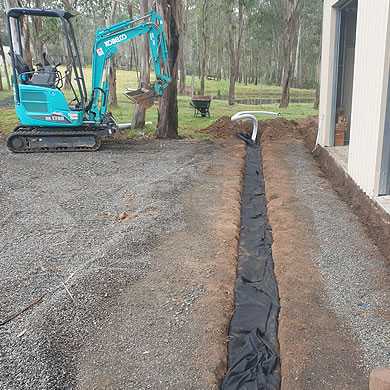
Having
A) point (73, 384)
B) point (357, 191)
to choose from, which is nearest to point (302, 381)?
point (73, 384)

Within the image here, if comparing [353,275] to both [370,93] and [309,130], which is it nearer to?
[370,93]

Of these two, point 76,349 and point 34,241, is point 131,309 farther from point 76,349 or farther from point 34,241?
point 34,241

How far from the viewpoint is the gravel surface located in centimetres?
359

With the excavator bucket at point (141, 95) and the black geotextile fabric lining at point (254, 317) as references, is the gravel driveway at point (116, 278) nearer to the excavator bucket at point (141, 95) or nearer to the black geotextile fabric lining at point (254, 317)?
the black geotextile fabric lining at point (254, 317)

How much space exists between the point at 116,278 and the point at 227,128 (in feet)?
31.5

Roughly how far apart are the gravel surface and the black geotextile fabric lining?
0.58 m

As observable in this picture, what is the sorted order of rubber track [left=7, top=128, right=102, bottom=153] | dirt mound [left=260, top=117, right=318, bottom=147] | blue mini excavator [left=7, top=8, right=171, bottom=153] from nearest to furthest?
blue mini excavator [left=7, top=8, right=171, bottom=153], rubber track [left=7, top=128, right=102, bottom=153], dirt mound [left=260, top=117, right=318, bottom=147]

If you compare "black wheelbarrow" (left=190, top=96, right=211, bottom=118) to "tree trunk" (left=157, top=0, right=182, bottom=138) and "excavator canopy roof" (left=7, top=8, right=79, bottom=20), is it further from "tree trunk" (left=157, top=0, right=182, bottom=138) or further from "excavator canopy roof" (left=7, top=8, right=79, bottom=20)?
"excavator canopy roof" (left=7, top=8, right=79, bottom=20)

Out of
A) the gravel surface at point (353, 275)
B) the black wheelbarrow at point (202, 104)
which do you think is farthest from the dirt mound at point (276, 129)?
the gravel surface at point (353, 275)

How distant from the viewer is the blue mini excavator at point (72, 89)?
1009cm

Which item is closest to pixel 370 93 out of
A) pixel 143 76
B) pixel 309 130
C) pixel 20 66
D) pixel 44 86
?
pixel 309 130

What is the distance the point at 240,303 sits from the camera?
4398 mm

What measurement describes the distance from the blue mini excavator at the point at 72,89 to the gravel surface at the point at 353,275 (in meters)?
5.51

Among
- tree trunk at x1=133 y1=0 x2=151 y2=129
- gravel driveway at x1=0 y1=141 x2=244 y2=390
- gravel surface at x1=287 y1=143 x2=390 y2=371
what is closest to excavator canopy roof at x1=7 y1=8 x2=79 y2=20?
gravel driveway at x1=0 y1=141 x2=244 y2=390
